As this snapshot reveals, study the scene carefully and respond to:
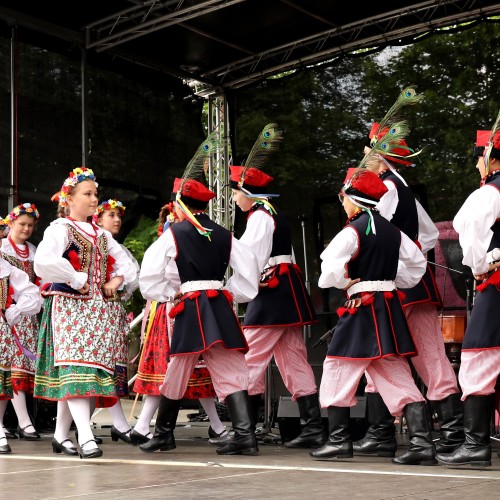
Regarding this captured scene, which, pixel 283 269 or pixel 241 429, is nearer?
pixel 241 429

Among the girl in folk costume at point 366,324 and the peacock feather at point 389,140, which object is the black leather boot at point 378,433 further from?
the peacock feather at point 389,140

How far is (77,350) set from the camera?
550 centimetres

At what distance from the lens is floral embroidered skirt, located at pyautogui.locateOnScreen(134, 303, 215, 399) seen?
6.43 meters

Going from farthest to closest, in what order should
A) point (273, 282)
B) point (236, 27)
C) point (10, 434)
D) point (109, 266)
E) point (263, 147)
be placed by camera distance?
point (236, 27), point (10, 434), point (263, 147), point (273, 282), point (109, 266)

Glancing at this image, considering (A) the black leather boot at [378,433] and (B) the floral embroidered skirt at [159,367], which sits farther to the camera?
A: (B) the floral embroidered skirt at [159,367]

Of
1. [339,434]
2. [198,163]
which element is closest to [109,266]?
[198,163]

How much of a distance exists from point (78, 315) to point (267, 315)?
3.91 ft

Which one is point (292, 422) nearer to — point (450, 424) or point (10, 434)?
point (450, 424)

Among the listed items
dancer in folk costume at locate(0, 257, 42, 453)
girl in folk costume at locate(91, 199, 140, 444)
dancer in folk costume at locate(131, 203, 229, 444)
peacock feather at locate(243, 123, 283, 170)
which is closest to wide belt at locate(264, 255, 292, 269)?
peacock feather at locate(243, 123, 283, 170)

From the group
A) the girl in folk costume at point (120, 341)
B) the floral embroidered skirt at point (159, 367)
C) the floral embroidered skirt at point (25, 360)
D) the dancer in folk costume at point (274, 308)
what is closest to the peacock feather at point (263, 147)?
the dancer in folk costume at point (274, 308)

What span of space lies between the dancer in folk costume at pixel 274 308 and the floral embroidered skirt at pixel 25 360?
1824 millimetres

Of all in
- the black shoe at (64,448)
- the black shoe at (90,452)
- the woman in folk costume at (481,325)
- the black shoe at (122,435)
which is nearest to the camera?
A: the woman in folk costume at (481,325)

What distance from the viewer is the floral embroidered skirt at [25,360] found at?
721 centimetres

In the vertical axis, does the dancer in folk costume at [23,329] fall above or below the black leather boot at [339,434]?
above
